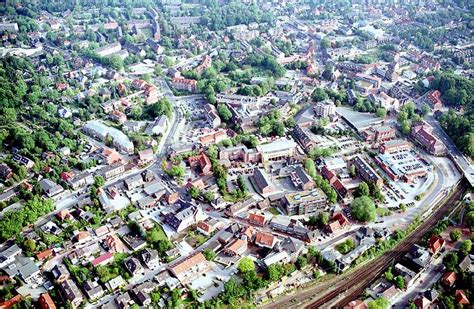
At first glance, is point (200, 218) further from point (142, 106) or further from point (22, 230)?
point (142, 106)

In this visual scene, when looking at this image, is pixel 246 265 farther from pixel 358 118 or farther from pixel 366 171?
pixel 358 118

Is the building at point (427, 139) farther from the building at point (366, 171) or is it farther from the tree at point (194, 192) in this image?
the tree at point (194, 192)

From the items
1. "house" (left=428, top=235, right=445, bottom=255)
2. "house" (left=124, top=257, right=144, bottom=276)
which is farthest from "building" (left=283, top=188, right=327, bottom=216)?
"house" (left=124, top=257, right=144, bottom=276)

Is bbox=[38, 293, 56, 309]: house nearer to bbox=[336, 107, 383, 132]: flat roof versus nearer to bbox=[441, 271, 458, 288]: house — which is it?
bbox=[441, 271, 458, 288]: house

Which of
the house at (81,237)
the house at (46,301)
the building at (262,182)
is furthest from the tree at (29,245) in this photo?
the building at (262,182)

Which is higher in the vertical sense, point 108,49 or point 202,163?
point 202,163

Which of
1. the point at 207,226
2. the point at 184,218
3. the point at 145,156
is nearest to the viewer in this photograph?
the point at 207,226

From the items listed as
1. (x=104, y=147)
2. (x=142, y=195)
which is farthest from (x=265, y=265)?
(x=104, y=147)

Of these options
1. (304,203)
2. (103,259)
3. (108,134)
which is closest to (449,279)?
(304,203)
